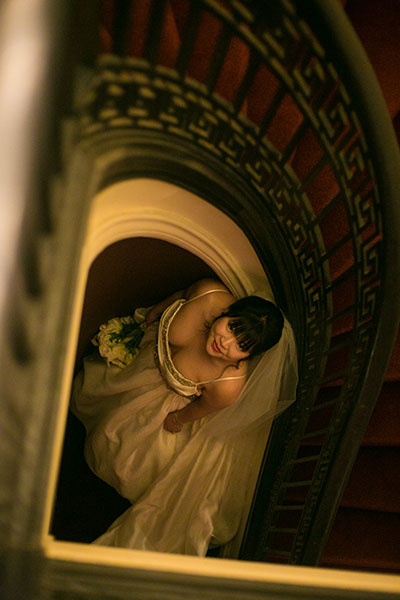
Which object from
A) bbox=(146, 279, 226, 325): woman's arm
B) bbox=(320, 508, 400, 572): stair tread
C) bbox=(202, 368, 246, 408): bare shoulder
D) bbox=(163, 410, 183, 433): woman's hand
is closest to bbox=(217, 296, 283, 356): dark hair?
bbox=(202, 368, 246, 408): bare shoulder

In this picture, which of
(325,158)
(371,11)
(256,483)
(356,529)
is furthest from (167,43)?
(356,529)

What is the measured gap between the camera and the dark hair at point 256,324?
2.34m

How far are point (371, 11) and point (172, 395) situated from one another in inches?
83.7

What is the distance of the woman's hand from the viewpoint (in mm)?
2834

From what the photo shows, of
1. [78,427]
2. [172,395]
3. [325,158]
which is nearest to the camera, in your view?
[325,158]

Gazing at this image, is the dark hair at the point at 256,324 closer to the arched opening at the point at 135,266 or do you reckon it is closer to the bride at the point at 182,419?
the bride at the point at 182,419

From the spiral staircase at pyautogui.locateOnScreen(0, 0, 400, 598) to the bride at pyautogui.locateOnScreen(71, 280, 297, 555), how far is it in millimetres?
199

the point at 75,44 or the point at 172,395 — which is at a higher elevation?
the point at 75,44

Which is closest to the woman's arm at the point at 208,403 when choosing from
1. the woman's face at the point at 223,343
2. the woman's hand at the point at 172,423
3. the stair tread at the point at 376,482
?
the woman's hand at the point at 172,423

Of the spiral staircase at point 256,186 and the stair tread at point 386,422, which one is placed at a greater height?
the spiral staircase at point 256,186

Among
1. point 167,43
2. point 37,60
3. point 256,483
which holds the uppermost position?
point 167,43

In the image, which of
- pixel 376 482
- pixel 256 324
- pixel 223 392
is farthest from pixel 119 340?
pixel 376 482

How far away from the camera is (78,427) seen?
3.43 meters

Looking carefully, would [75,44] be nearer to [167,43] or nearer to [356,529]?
[167,43]
